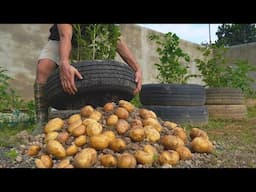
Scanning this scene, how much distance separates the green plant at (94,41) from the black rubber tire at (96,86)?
1.35ft

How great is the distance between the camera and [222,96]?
513cm

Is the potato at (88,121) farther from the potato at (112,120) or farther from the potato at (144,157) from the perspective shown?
the potato at (144,157)

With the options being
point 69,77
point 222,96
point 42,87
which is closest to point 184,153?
point 69,77

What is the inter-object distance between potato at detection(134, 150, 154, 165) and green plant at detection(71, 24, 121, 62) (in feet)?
4.53

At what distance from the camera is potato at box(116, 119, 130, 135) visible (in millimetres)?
1997

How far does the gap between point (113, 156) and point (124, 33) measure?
672cm

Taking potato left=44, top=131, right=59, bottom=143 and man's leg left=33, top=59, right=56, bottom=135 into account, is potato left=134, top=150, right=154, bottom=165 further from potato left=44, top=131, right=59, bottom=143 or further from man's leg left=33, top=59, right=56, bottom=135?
man's leg left=33, top=59, right=56, bottom=135

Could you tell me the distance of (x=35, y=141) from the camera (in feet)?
7.09

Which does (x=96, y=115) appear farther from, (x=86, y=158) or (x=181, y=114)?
(x=181, y=114)

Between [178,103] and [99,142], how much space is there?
2.42 m

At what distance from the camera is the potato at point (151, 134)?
199 centimetres

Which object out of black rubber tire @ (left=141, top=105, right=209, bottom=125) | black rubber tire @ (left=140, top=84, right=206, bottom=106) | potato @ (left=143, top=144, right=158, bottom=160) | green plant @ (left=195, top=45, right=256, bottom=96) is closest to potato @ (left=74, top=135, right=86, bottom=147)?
potato @ (left=143, top=144, right=158, bottom=160)

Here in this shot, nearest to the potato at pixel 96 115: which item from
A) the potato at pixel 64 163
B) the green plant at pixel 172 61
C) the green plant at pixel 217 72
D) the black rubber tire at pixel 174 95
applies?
the potato at pixel 64 163
